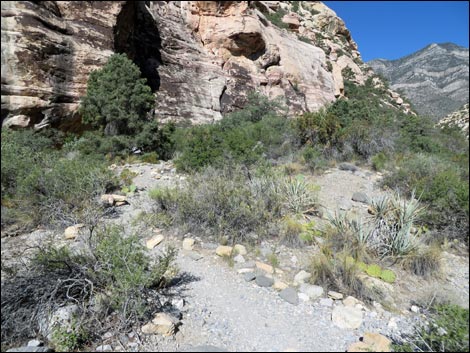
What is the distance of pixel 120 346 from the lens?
2309 millimetres

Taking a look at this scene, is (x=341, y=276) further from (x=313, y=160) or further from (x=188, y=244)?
(x=313, y=160)

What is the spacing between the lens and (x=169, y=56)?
52.5ft

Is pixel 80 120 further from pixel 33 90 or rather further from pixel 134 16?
pixel 134 16

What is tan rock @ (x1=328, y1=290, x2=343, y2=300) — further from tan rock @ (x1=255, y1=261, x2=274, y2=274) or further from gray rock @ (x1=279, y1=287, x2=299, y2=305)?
tan rock @ (x1=255, y1=261, x2=274, y2=274)

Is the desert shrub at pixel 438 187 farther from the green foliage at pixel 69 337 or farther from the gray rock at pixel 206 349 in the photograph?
the green foliage at pixel 69 337

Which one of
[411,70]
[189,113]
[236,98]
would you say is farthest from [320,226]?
[411,70]

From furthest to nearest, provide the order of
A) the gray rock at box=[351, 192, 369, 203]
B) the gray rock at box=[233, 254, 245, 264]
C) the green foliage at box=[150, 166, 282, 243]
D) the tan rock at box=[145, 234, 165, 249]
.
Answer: the gray rock at box=[351, 192, 369, 203] → the green foliage at box=[150, 166, 282, 243] → the tan rock at box=[145, 234, 165, 249] → the gray rock at box=[233, 254, 245, 264]

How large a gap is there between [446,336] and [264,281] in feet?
5.79

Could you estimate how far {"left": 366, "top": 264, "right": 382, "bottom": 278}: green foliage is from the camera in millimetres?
3363

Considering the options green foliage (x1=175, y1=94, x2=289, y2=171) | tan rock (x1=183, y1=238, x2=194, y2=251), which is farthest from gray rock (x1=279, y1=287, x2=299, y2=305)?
green foliage (x1=175, y1=94, x2=289, y2=171)

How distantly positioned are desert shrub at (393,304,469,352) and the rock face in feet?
18.9

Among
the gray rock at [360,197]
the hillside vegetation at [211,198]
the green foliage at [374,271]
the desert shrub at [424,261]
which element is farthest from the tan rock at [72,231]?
the gray rock at [360,197]

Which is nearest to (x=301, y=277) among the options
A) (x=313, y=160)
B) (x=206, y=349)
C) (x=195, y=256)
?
(x=195, y=256)

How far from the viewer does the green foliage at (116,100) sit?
29.2ft
